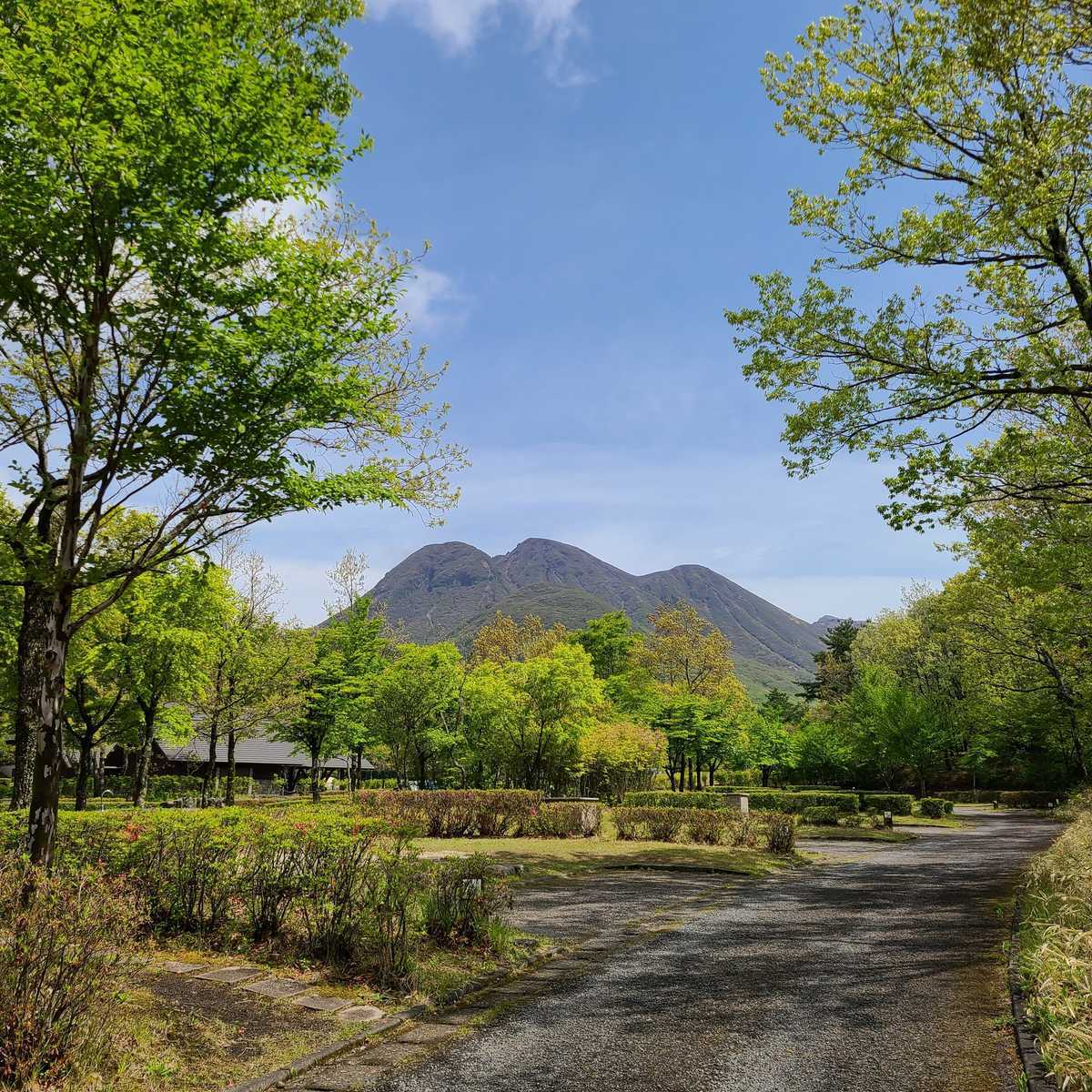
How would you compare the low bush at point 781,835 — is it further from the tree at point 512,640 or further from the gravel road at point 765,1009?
the tree at point 512,640

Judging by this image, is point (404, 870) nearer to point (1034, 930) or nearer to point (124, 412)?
point (124, 412)

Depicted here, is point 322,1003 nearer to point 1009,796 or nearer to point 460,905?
point 460,905

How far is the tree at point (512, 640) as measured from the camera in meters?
63.3

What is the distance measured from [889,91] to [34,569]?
12923mm

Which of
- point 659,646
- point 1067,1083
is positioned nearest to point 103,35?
point 1067,1083

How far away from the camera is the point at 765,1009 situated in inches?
254

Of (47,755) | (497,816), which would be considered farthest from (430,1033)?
(497,816)

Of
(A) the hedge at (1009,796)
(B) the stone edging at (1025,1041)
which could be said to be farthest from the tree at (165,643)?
(A) the hedge at (1009,796)

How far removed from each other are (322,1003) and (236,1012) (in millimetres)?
700

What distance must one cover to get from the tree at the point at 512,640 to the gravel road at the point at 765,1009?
166 feet

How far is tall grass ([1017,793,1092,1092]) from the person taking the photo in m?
4.23

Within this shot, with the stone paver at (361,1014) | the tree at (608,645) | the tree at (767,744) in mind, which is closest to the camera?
the stone paver at (361,1014)

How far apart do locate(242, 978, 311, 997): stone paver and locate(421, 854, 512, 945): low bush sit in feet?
5.25

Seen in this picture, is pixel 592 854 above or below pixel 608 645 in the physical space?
below
